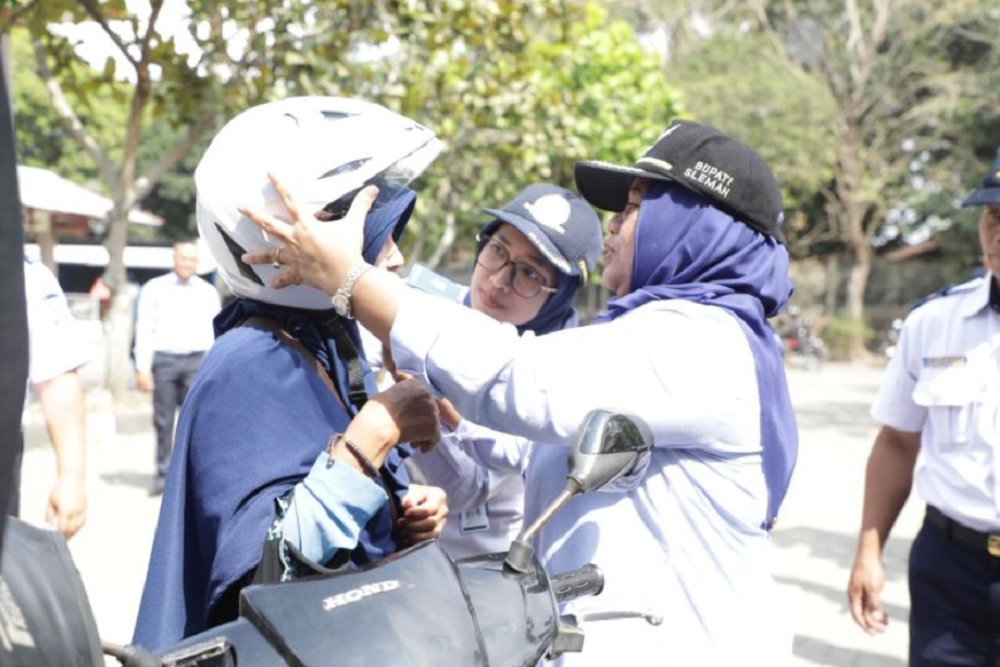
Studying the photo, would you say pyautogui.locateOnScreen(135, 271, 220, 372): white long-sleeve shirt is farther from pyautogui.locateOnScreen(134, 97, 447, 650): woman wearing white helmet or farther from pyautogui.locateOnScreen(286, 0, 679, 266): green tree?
pyautogui.locateOnScreen(134, 97, 447, 650): woman wearing white helmet

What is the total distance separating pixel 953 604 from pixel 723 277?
1591 mm

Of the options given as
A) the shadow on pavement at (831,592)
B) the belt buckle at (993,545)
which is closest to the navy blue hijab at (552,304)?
the belt buckle at (993,545)

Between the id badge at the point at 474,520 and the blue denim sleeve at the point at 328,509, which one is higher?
the blue denim sleeve at the point at 328,509

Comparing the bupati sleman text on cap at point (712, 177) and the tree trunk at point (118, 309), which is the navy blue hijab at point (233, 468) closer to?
the bupati sleman text on cap at point (712, 177)

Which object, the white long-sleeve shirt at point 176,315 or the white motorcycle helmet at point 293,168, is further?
the white long-sleeve shirt at point 176,315

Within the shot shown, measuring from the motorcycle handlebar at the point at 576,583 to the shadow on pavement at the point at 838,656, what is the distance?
4.20 metres

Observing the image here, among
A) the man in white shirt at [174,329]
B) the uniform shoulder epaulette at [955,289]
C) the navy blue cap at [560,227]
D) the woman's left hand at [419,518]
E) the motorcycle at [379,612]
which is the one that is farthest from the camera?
the man in white shirt at [174,329]

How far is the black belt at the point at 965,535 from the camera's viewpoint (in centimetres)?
312

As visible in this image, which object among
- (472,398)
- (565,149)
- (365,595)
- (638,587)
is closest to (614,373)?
(472,398)

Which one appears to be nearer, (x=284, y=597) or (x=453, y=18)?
(x=284, y=597)

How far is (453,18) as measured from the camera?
10.5 meters

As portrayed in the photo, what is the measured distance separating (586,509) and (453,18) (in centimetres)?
904

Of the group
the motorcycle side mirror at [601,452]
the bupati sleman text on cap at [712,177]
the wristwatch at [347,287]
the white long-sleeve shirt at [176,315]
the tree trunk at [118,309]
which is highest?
the bupati sleman text on cap at [712,177]

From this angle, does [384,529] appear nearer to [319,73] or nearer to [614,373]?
[614,373]
